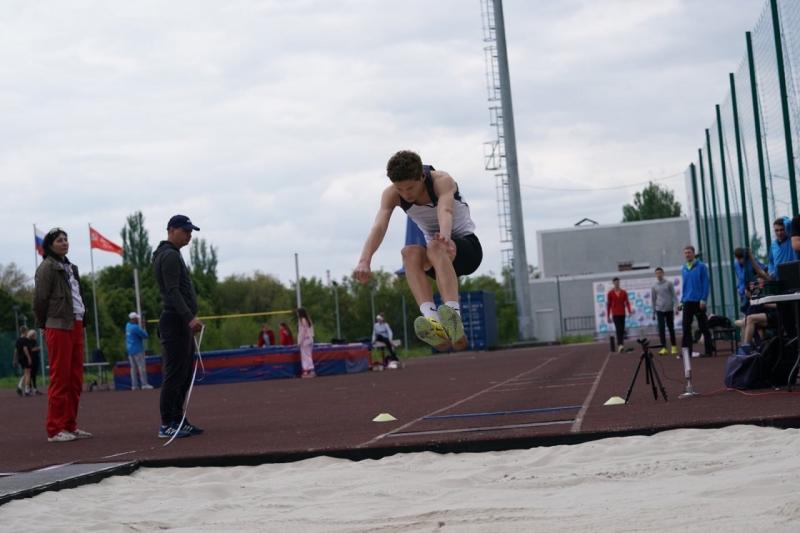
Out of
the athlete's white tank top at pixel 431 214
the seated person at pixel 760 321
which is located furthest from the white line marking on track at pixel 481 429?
the seated person at pixel 760 321

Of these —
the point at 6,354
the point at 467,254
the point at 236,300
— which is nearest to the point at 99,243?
the point at 6,354

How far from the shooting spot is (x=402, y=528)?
15.5 feet

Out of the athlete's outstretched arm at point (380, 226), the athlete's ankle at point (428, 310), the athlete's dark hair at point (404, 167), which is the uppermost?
the athlete's dark hair at point (404, 167)

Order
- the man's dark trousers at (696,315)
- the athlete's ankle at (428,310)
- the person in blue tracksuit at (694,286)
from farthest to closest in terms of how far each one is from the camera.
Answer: the person in blue tracksuit at (694,286) → the man's dark trousers at (696,315) → the athlete's ankle at (428,310)

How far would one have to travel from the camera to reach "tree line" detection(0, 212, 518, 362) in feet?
152

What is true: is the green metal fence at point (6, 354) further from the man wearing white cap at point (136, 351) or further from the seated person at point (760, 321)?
the seated person at point (760, 321)

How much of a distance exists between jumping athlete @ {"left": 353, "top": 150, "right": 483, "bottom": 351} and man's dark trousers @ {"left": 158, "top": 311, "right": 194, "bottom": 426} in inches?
136

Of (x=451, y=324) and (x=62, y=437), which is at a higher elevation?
(x=451, y=324)

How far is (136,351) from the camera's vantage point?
24.2 metres

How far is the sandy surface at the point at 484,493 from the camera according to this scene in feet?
15.0

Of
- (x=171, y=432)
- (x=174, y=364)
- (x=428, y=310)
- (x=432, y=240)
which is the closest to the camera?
(x=432, y=240)

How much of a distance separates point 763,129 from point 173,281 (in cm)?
1029

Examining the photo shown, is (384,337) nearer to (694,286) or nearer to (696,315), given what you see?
(696,315)

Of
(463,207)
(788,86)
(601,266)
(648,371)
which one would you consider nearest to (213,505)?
(463,207)
